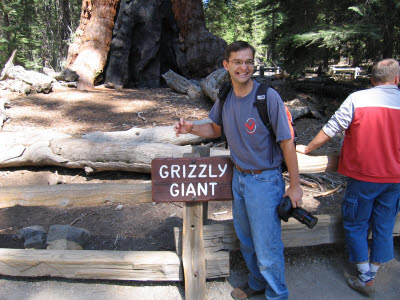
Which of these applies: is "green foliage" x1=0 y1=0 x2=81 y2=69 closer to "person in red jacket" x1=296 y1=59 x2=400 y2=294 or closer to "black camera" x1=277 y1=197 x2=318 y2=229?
"person in red jacket" x1=296 y1=59 x2=400 y2=294

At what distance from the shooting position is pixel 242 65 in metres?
2.33

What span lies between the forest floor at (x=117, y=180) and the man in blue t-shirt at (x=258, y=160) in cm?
84

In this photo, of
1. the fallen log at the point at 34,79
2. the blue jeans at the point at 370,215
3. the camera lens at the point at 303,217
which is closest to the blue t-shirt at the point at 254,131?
the camera lens at the point at 303,217

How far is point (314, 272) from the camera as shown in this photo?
3318mm

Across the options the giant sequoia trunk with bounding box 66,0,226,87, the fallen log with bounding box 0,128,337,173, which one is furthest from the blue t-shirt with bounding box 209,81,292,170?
the giant sequoia trunk with bounding box 66,0,226,87

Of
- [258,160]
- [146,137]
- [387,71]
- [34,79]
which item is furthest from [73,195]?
[34,79]

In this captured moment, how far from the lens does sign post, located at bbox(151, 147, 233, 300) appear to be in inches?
Result: 105

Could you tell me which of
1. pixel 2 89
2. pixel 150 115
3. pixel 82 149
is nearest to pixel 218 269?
pixel 82 149

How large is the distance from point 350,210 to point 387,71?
1239mm

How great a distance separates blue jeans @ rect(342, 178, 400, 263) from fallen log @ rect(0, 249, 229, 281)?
120 centimetres

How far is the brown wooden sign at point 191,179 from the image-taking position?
8.71 feet

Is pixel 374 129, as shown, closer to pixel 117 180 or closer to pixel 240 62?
pixel 240 62

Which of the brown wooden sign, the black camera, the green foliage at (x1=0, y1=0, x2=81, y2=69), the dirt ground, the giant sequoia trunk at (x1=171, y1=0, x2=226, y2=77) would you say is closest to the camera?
the black camera

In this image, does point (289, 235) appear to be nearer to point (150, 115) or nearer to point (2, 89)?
point (150, 115)
